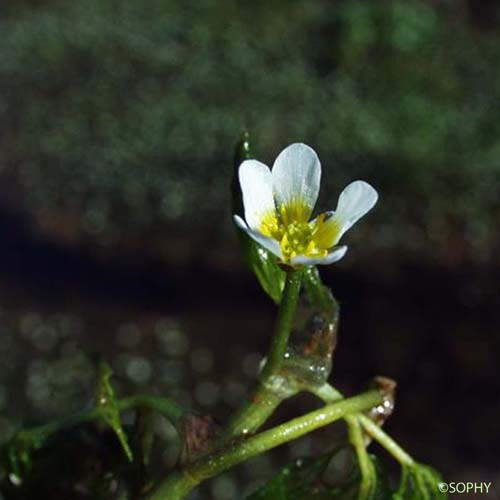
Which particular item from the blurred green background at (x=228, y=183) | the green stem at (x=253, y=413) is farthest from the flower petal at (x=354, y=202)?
the blurred green background at (x=228, y=183)

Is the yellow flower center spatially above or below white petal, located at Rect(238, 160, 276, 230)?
below

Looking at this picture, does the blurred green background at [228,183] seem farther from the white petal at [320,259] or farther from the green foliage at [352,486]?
the white petal at [320,259]

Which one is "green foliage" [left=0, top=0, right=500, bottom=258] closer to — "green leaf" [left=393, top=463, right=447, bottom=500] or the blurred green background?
the blurred green background

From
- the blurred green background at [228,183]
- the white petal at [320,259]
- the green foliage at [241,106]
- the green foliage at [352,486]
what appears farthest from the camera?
the green foliage at [241,106]

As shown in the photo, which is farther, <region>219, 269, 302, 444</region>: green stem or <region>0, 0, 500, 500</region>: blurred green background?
<region>0, 0, 500, 500</region>: blurred green background

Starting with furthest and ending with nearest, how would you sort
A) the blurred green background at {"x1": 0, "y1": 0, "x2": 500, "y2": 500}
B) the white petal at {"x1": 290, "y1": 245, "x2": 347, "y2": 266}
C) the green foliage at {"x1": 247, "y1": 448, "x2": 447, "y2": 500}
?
the blurred green background at {"x1": 0, "y1": 0, "x2": 500, "y2": 500}, the green foliage at {"x1": 247, "y1": 448, "x2": 447, "y2": 500}, the white petal at {"x1": 290, "y1": 245, "x2": 347, "y2": 266}

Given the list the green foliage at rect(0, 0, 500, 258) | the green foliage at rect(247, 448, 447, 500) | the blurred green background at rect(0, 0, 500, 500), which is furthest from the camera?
the green foliage at rect(0, 0, 500, 258)

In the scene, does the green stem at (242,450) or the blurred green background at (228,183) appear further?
the blurred green background at (228,183)

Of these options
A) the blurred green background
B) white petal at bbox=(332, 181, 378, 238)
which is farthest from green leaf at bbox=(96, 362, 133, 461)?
the blurred green background

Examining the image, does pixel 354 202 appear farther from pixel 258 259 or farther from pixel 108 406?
pixel 108 406
